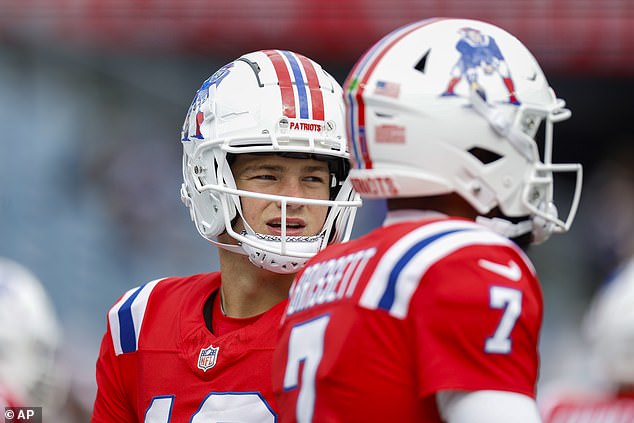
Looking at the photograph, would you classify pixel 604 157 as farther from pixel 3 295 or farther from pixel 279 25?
pixel 3 295

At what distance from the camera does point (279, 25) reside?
27.1 feet

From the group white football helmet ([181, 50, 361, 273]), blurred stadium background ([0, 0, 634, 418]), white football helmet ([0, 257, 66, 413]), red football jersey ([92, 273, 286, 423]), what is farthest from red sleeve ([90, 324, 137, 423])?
blurred stadium background ([0, 0, 634, 418])

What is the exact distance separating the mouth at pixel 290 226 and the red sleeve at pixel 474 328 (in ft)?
3.35

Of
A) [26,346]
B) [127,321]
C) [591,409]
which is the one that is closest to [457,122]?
[127,321]

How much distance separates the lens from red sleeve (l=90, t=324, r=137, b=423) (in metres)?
3.02

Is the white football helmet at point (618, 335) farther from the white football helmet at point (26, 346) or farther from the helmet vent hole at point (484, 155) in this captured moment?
the white football helmet at point (26, 346)

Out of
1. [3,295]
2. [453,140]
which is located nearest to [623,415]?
[453,140]

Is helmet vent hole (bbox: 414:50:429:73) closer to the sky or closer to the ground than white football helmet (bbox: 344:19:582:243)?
closer to the sky

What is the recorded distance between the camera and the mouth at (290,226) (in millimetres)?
2898

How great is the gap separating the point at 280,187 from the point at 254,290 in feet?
0.89

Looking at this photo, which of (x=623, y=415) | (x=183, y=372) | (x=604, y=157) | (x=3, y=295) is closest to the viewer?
(x=183, y=372)

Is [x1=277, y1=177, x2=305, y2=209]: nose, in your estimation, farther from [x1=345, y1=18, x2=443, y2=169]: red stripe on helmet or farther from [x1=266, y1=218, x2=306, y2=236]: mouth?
[x1=345, y1=18, x2=443, y2=169]: red stripe on helmet

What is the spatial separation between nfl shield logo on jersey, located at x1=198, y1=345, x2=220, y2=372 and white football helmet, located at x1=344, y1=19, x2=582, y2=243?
0.86m

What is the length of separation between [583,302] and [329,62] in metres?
2.51
